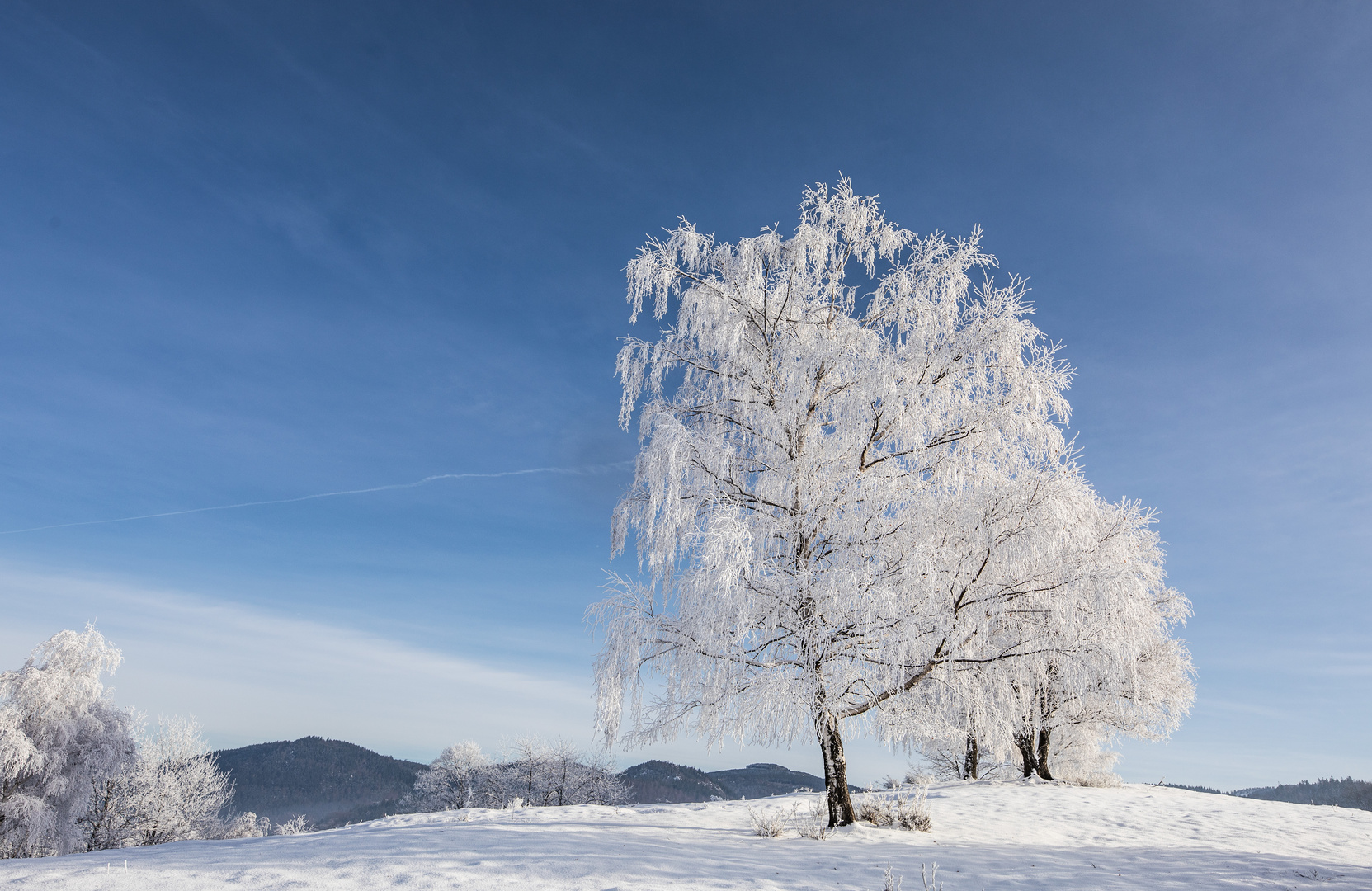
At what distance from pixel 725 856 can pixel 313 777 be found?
108 metres

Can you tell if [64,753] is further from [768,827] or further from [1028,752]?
[1028,752]

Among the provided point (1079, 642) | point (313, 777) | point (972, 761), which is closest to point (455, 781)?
point (972, 761)

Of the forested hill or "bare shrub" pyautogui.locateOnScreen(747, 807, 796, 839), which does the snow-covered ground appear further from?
the forested hill

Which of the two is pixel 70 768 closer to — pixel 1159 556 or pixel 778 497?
pixel 778 497

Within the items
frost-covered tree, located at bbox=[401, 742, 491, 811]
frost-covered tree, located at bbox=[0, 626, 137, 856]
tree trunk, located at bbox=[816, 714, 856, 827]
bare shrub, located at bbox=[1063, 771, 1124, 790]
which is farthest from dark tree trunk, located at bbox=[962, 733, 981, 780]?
frost-covered tree, located at bbox=[401, 742, 491, 811]

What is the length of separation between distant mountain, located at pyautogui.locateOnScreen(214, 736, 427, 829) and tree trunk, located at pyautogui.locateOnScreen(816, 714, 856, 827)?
8810 centimetres

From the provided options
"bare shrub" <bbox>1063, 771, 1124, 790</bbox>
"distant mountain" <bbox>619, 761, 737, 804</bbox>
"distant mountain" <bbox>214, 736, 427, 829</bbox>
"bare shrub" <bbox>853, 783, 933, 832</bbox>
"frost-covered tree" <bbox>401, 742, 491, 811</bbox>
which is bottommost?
"distant mountain" <bbox>214, 736, 427, 829</bbox>

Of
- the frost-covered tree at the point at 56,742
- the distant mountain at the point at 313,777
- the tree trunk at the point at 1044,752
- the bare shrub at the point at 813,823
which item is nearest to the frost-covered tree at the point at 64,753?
the frost-covered tree at the point at 56,742

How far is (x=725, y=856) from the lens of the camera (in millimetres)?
7172

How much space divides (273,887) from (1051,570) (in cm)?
877

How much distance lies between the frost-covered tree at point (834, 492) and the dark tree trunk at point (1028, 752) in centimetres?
884

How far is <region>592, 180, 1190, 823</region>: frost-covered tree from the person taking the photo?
8.57m

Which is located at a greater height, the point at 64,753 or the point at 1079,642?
the point at 1079,642

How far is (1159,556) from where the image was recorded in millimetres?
16203
